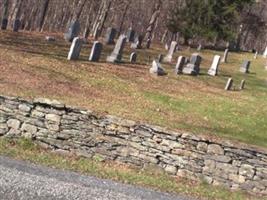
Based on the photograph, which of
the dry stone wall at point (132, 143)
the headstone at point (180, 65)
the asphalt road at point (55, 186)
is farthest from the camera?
the headstone at point (180, 65)

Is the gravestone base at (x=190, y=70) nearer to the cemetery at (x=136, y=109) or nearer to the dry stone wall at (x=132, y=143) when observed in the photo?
the cemetery at (x=136, y=109)


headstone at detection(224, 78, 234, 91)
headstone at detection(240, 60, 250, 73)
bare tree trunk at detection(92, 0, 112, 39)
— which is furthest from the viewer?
bare tree trunk at detection(92, 0, 112, 39)

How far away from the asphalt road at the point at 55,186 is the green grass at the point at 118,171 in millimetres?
580

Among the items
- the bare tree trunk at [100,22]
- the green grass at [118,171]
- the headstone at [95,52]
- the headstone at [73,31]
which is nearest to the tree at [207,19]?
the bare tree trunk at [100,22]

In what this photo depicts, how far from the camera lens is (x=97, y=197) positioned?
1014 cm

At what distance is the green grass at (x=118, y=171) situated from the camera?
12765mm

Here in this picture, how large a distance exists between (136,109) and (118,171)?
5.46m

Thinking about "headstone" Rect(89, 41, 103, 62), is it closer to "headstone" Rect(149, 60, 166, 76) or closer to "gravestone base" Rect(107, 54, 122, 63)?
"gravestone base" Rect(107, 54, 122, 63)

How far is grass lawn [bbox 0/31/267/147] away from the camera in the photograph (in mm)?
18234

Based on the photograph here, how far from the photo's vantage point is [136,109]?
18.8 m

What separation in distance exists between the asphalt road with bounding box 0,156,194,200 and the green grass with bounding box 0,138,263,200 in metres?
0.58

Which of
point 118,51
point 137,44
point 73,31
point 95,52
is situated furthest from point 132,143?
point 137,44

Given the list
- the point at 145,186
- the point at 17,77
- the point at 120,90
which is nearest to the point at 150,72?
the point at 120,90

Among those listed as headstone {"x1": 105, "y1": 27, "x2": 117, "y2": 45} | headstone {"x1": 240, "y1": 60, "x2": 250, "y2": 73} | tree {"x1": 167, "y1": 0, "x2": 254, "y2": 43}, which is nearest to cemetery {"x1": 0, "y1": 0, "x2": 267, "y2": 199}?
headstone {"x1": 240, "y1": 60, "x2": 250, "y2": 73}
